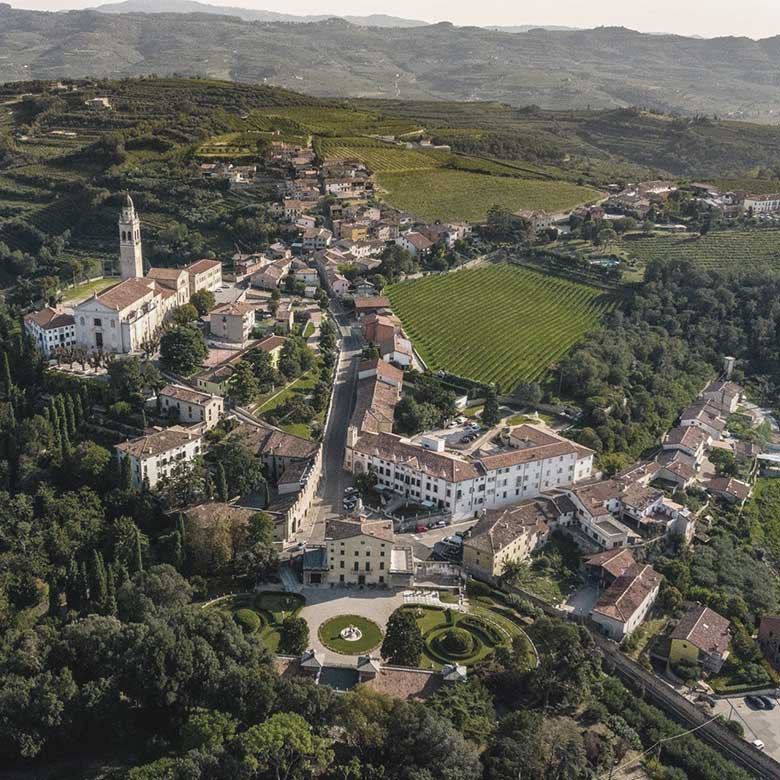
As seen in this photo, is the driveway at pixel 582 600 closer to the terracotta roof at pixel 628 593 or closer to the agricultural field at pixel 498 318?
the terracotta roof at pixel 628 593

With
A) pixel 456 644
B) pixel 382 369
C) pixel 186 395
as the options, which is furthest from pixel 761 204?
pixel 456 644

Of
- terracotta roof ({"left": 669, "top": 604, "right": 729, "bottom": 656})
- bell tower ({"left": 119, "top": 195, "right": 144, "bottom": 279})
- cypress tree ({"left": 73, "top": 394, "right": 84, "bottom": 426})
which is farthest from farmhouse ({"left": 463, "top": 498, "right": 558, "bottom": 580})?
Result: bell tower ({"left": 119, "top": 195, "right": 144, "bottom": 279})

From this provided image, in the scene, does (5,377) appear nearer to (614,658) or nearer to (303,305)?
(303,305)

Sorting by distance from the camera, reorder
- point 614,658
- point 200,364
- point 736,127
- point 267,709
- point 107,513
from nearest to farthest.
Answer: point 267,709 < point 614,658 < point 107,513 < point 200,364 < point 736,127

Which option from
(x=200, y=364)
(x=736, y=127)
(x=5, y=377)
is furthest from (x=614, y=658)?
(x=736, y=127)

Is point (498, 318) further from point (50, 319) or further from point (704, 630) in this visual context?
point (704, 630)

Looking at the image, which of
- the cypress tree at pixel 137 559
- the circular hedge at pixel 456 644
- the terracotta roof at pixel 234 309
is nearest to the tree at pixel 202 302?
the terracotta roof at pixel 234 309
